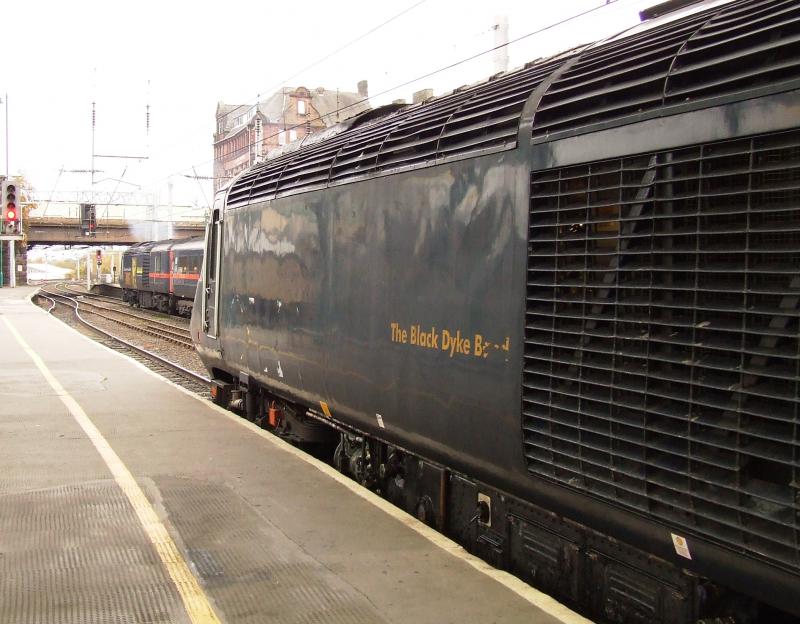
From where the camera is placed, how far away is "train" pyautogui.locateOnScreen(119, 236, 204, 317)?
30.5 meters

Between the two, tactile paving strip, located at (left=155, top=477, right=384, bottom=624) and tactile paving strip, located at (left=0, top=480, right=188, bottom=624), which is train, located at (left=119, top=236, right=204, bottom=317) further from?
tactile paving strip, located at (left=155, top=477, right=384, bottom=624)

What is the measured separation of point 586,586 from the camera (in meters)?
3.95

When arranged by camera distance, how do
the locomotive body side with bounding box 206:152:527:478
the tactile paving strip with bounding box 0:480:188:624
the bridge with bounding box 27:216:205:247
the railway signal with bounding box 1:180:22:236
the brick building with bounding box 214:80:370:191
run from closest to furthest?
the tactile paving strip with bounding box 0:480:188:624
the locomotive body side with bounding box 206:152:527:478
the railway signal with bounding box 1:180:22:236
the bridge with bounding box 27:216:205:247
the brick building with bounding box 214:80:370:191

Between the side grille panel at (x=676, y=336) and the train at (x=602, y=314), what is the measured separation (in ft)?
0.03

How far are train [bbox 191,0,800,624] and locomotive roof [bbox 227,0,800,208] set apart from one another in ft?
0.04

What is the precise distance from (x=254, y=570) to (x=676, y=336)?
2.69 m

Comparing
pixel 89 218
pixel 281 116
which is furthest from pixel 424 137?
pixel 281 116

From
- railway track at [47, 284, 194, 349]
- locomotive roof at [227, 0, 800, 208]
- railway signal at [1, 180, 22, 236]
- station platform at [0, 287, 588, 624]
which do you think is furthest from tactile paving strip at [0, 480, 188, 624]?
railway signal at [1, 180, 22, 236]

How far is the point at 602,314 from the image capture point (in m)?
3.36

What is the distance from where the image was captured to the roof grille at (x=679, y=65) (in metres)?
2.76

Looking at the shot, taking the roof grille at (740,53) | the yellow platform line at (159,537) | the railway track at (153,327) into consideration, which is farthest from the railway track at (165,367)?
the roof grille at (740,53)

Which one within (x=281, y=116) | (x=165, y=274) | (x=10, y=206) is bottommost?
(x=165, y=274)

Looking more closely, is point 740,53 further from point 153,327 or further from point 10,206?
point 153,327

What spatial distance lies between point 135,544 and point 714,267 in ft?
12.1
